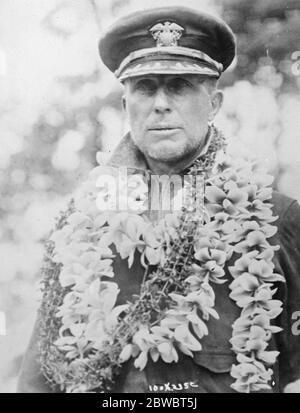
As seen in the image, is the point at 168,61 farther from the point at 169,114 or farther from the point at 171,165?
the point at 171,165

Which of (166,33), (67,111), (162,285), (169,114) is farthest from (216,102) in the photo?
(162,285)

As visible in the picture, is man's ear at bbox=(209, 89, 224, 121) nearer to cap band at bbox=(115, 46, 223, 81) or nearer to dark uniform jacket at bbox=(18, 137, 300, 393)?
cap band at bbox=(115, 46, 223, 81)

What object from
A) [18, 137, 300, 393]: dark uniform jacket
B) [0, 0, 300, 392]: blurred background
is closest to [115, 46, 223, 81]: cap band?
[0, 0, 300, 392]: blurred background

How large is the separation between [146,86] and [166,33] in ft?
0.70

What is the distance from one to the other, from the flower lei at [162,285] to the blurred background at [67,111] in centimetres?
13

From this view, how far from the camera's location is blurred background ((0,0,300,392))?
2549 mm

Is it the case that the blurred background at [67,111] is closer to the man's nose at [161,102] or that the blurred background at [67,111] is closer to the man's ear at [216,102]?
the man's ear at [216,102]

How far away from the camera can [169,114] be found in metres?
2.44

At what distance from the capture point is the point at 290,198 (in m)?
2.55

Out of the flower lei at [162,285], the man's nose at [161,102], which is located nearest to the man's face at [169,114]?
the man's nose at [161,102]

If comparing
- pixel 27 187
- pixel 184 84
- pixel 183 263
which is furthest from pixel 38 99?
pixel 183 263

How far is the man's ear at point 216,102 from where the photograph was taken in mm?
2521
